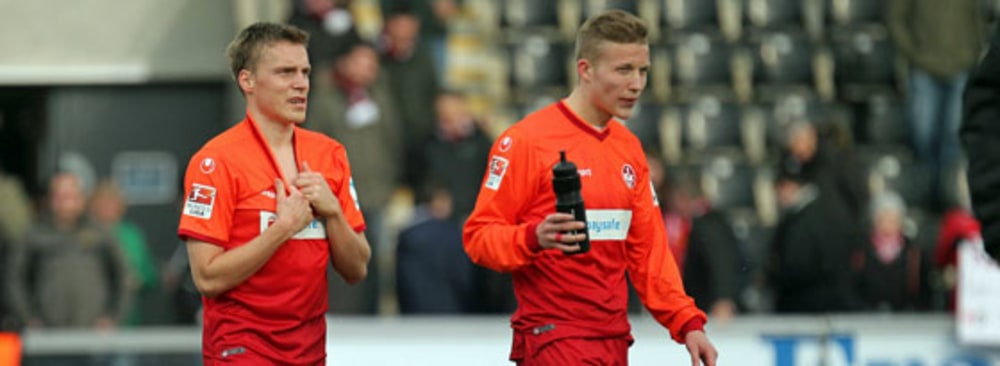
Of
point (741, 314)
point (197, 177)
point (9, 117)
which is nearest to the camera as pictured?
point (197, 177)

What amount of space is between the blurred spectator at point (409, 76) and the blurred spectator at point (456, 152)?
1.42 feet

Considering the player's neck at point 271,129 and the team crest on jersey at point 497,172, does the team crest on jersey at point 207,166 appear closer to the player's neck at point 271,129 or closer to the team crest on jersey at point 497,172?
the player's neck at point 271,129

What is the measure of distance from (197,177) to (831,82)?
34.1 feet

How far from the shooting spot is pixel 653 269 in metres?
5.59

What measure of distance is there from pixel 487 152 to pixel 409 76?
0.90 metres

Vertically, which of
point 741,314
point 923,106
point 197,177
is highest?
point 197,177

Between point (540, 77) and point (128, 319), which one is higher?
point (540, 77)

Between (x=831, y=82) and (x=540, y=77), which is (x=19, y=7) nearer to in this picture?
(x=540, y=77)

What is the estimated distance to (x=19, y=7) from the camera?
1480 cm

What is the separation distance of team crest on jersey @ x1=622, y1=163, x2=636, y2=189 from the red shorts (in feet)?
1.61

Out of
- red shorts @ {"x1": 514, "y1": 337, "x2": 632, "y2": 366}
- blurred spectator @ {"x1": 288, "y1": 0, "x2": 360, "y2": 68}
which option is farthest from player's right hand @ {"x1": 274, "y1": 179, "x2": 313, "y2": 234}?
blurred spectator @ {"x1": 288, "y1": 0, "x2": 360, "y2": 68}

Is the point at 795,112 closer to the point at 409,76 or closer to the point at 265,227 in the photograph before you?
the point at 409,76

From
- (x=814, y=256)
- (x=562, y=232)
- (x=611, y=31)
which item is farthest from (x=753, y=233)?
(x=562, y=232)

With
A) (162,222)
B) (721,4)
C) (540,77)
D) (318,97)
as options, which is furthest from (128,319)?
(721,4)
